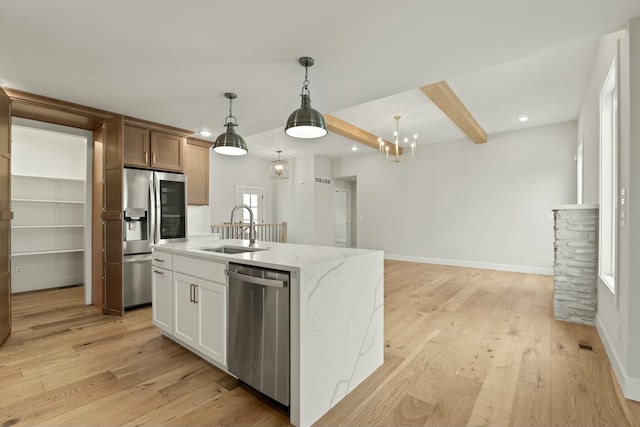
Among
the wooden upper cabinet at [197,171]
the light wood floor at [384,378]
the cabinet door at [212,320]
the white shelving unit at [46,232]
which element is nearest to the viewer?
the light wood floor at [384,378]

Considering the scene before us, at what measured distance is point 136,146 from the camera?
4082 millimetres

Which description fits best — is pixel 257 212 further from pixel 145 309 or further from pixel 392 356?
pixel 392 356

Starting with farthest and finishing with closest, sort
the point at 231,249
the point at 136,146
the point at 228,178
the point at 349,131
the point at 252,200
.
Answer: the point at 252,200
the point at 228,178
the point at 349,131
the point at 136,146
the point at 231,249

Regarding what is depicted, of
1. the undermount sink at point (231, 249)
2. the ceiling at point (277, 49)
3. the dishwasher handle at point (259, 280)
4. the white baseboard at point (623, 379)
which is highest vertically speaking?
the ceiling at point (277, 49)

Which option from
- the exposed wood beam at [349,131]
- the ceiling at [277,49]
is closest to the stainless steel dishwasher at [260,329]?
the ceiling at [277,49]

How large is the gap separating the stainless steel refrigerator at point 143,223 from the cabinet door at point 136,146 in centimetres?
12

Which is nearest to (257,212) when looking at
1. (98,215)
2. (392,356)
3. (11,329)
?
(98,215)

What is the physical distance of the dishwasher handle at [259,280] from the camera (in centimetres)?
178

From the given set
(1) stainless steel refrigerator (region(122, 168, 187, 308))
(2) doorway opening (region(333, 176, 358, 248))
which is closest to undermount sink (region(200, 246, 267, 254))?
(1) stainless steel refrigerator (region(122, 168, 187, 308))

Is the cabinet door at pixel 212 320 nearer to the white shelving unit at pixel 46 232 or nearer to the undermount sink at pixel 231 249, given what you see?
the undermount sink at pixel 231 249

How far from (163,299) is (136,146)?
2.28 meters

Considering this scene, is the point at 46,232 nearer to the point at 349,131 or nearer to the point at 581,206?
the point at 349,131

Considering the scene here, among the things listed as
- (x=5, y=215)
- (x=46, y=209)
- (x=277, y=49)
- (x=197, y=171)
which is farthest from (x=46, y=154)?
(x=277, y=49)

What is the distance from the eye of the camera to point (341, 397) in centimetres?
199
